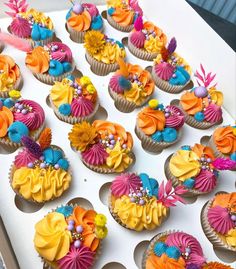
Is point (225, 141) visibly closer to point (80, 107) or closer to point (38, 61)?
point (80, 107)

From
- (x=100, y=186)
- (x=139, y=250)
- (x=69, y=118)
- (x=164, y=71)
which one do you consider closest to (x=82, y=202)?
(x=100, y=186)

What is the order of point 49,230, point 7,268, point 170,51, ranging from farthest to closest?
point 170,51 < point 49,230 < point 7,268

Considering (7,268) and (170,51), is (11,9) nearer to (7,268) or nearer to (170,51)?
(170,51)

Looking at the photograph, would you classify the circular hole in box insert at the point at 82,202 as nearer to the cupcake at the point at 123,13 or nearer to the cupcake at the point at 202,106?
the cupcake at the point at 202,106

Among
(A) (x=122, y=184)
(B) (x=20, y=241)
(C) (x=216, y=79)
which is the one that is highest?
(C) (x=216, y=79)

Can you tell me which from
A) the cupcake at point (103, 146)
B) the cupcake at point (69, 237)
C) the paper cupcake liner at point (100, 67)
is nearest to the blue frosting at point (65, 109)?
the cupcake at point (103, 146)

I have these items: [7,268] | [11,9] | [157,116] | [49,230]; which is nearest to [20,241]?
[49,230]

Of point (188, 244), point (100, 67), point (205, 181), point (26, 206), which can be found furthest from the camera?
point (100, 67)
